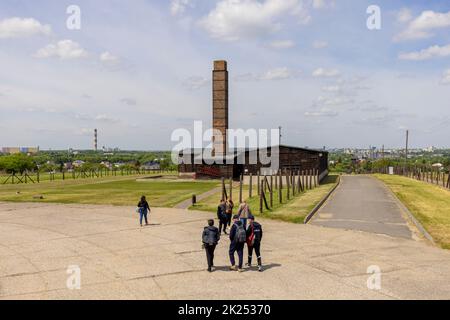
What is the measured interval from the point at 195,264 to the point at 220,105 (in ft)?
164

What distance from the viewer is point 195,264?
13.9 metres

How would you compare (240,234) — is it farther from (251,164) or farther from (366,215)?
(251,164)

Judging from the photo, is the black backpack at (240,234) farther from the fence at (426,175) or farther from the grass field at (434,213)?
the fence at (426,175)

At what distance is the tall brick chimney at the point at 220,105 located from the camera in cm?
6219

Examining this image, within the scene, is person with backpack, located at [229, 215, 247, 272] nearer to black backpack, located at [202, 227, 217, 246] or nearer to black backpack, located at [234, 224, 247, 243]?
black backpack, located at [234, 224, 247, 243]

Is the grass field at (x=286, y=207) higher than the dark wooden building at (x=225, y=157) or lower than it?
lower

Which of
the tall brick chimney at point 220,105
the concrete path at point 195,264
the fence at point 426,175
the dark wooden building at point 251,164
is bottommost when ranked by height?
the concrete path at point 195,264

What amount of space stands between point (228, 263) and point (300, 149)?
122 feet

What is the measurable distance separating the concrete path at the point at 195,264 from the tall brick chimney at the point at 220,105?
132 ft

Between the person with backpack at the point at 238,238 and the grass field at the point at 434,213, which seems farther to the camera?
the grass field at the point at 434,213

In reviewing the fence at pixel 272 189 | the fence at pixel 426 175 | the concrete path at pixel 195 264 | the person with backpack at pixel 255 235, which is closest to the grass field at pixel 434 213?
the concrete path at pixel 195 264

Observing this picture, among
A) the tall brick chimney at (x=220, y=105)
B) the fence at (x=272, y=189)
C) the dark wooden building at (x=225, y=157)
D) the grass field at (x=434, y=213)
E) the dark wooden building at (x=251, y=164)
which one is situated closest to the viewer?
the grass field at (x=434, y=213)

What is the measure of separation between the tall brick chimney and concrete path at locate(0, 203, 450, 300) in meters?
40.4
